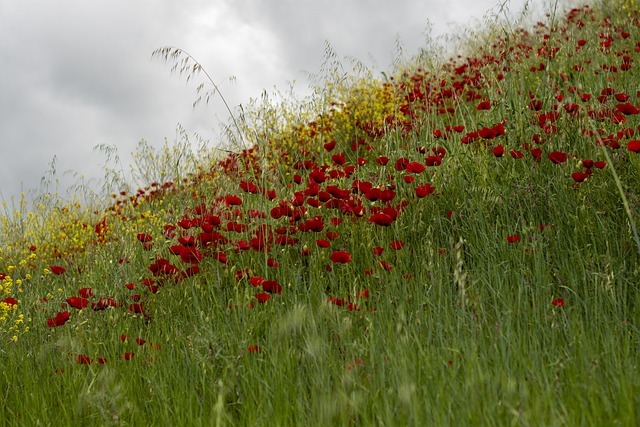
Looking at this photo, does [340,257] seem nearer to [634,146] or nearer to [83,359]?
[83,359]

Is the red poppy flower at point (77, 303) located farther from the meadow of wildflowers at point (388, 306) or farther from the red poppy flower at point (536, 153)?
the red poppy flower at point (536, 153)

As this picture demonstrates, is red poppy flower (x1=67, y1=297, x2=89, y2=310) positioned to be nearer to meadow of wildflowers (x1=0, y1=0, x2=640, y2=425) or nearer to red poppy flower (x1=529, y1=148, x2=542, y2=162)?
meadow of wildflowers (x1=0, y1=0, x2=640, y2=425)

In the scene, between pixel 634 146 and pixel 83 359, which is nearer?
pixel 83 359

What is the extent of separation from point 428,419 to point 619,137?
2546 millimetres

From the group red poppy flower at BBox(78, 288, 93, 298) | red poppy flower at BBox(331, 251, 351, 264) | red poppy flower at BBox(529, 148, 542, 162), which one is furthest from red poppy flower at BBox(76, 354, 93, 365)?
red poppy flower at BBox(529, 148, 542, 162)

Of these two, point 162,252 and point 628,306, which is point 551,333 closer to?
point 628,306

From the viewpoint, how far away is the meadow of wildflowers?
196 cm

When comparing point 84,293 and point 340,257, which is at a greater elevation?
point 84,293

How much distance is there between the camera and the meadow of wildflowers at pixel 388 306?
1958 millimetres

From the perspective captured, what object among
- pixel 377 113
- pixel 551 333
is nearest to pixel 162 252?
pixel 551 333

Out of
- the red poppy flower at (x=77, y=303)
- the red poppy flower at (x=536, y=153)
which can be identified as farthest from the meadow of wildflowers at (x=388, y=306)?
the red poppy flower at (x=536, y=153)

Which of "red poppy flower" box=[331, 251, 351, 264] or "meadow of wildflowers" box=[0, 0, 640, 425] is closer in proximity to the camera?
"meadow of wildflowers" box=[0, 0, 640, 425]

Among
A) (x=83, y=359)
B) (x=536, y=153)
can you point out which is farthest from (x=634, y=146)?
(x=83, y=359)

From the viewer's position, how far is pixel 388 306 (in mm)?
2615
